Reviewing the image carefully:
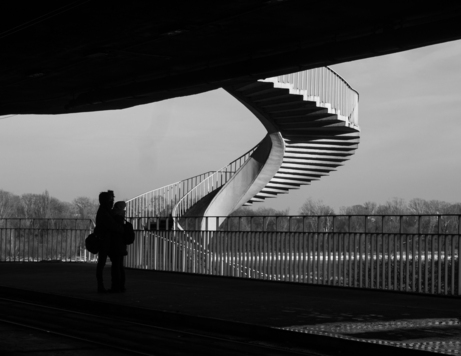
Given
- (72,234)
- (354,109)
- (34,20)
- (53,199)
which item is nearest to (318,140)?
(354,109)

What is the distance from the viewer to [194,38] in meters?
16.8

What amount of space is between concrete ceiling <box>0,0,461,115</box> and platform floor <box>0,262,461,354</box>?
463cm

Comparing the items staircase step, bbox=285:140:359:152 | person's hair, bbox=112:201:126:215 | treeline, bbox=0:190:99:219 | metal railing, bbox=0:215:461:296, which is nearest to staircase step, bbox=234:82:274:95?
staircase step, bbox=285:140:359:152

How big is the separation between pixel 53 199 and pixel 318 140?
5451 cm

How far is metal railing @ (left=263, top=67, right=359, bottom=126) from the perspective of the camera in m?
32.6

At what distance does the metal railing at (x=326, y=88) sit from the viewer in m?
32.6

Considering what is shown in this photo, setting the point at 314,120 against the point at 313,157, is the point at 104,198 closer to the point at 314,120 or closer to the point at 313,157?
the point at 314,120

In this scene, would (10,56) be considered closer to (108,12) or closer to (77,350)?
(108,12)

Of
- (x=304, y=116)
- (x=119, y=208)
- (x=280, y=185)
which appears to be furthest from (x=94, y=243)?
(x=280, y=185)

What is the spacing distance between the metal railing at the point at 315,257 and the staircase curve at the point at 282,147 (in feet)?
30.9

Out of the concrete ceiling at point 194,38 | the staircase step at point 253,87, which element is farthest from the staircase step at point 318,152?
the concrete ceiling at point 194,38

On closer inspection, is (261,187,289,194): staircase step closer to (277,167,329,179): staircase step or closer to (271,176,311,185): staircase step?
(271,176,311,185): staircase step

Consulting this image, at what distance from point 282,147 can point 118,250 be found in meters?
23.2

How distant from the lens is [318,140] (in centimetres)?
3838
